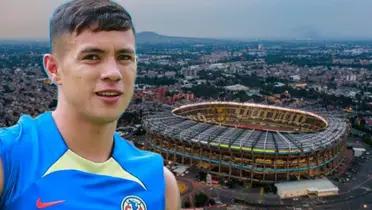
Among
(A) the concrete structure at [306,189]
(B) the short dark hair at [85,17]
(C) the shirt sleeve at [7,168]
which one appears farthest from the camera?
(A) the concrete structure at [306,189]

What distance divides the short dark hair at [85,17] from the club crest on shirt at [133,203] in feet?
1.87

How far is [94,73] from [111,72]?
54mm

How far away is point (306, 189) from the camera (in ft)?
71.4

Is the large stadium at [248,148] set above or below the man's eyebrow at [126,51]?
below

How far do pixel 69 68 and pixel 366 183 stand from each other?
80.8 ft

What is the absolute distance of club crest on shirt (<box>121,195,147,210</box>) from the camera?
148 centimetres

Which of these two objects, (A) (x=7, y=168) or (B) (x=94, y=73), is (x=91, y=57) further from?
(A) (x=7, y=168)

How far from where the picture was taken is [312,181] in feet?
75.9

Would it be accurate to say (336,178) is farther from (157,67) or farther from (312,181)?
(157,67)

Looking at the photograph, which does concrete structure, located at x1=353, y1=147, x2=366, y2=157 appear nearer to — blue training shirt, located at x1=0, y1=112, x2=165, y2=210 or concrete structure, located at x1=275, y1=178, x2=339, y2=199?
concrete structure, located at x1=275, y1=178, x2=339, y2=199

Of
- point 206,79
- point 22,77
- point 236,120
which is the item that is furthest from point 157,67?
point 236,120

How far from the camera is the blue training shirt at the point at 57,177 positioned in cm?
130

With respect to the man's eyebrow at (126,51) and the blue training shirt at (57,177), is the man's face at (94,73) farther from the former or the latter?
the blue training shirt at (57,177)

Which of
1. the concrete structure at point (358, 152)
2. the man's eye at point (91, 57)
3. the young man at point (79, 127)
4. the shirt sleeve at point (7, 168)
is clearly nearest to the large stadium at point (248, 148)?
the concrete structure at point (358, 152)
